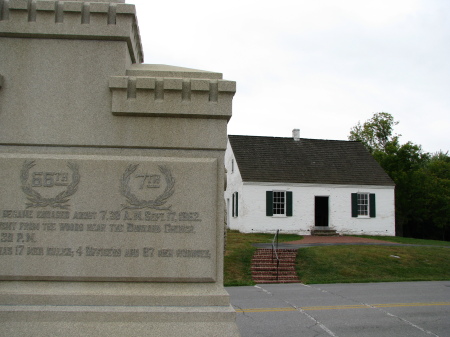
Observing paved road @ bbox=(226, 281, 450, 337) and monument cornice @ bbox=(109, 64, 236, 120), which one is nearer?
monument cornice @ bbox=(109, 64, 236, 120)

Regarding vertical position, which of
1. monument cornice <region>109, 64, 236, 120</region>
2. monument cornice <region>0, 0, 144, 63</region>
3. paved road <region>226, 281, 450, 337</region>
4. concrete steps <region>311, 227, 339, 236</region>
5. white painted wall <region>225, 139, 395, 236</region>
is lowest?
paved road <region>226, 281, 450, 337</region>

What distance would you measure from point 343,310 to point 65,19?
323 inches

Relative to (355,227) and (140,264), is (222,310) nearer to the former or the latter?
(140,264)

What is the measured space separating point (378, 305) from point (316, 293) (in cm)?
205

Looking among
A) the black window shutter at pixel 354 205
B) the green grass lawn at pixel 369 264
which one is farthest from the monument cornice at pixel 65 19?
the black window shutter at pixel 354 205

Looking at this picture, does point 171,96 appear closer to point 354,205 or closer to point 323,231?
point 323,231

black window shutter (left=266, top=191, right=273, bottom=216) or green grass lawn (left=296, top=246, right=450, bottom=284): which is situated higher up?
black window shutter (left=266, top=191, right=273, bottom=216)

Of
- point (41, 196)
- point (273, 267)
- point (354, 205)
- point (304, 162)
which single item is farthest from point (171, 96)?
point (304, 162)

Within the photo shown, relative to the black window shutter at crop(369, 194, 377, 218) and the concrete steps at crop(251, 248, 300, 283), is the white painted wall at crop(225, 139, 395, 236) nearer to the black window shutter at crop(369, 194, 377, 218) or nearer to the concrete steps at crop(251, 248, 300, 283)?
the black window shutter at crop(369, 194, 377, 218)

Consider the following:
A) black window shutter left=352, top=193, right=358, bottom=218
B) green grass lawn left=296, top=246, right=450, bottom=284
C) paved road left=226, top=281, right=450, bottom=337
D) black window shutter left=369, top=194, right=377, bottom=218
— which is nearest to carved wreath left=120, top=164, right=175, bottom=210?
paved road left=226, top=281, right=450, bottom=337

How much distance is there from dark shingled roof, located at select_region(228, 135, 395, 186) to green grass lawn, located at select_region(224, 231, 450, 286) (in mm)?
8207

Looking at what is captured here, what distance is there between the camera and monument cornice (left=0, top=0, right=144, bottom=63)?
4195mm

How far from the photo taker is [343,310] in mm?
9508

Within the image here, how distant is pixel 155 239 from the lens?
4059 millimetres
